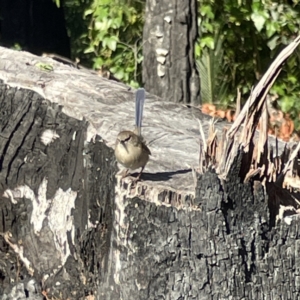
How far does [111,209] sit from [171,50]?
267 centimetres

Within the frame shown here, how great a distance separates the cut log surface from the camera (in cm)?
363

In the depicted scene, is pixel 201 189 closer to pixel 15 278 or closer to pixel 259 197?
pixel 259 197

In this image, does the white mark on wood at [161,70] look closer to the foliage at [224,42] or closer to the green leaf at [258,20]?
the foliage at [224,42]

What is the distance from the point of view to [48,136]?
5.07 metres

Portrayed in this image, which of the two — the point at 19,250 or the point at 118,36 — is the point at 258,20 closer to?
the point at 118,36

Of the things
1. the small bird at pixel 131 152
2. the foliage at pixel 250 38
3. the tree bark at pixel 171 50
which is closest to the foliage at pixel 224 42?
the foliage at pixel 250 38

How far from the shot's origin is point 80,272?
4.70 metres

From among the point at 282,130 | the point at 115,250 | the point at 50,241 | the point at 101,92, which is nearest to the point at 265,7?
the point at 282,130

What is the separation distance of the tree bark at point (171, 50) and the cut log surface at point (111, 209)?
3.09 feet

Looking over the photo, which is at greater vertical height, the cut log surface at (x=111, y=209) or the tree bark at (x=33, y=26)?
the tree bark at (x=33, y=26)

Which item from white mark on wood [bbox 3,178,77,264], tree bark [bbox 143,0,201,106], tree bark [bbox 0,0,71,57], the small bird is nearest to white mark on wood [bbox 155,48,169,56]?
tree bark [bbox 143,0,201,106]

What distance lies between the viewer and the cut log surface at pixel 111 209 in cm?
363

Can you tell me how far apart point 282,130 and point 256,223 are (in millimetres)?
3658

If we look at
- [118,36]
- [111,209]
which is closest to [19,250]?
[111,209]
